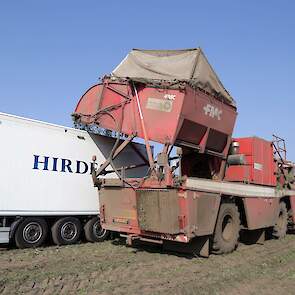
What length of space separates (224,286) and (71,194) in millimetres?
5237

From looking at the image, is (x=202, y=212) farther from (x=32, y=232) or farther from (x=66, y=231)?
(x=32, y=232)

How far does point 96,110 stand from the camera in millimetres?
10914

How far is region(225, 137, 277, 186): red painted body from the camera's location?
11750mm

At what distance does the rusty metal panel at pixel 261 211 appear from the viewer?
1098cm

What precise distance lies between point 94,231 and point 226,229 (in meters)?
3.51

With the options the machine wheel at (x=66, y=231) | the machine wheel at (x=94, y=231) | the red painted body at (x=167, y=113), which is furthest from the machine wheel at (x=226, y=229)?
the machine wheel at (x=66, y=231)

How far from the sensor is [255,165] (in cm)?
1209

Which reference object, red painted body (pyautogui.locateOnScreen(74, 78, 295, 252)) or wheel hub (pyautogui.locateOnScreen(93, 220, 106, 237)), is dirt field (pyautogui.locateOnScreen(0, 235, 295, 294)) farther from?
wheel hub (pyautogui.locateOnScreen(93, 220, 106, 237))

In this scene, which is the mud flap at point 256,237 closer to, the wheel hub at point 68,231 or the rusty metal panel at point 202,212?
the rusty metal panel at point 202,212

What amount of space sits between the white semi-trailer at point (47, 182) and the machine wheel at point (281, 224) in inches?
192

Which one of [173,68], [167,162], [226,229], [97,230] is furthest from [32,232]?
[173,68]

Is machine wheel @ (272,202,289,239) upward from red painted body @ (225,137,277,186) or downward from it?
downward

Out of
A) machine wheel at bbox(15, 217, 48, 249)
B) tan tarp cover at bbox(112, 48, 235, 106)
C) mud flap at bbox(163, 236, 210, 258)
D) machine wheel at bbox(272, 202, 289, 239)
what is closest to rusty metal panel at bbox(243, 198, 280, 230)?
machine wheel at bbox(272, 202, 289, 239)

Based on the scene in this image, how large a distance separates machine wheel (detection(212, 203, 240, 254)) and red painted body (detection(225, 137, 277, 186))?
4.84ft
